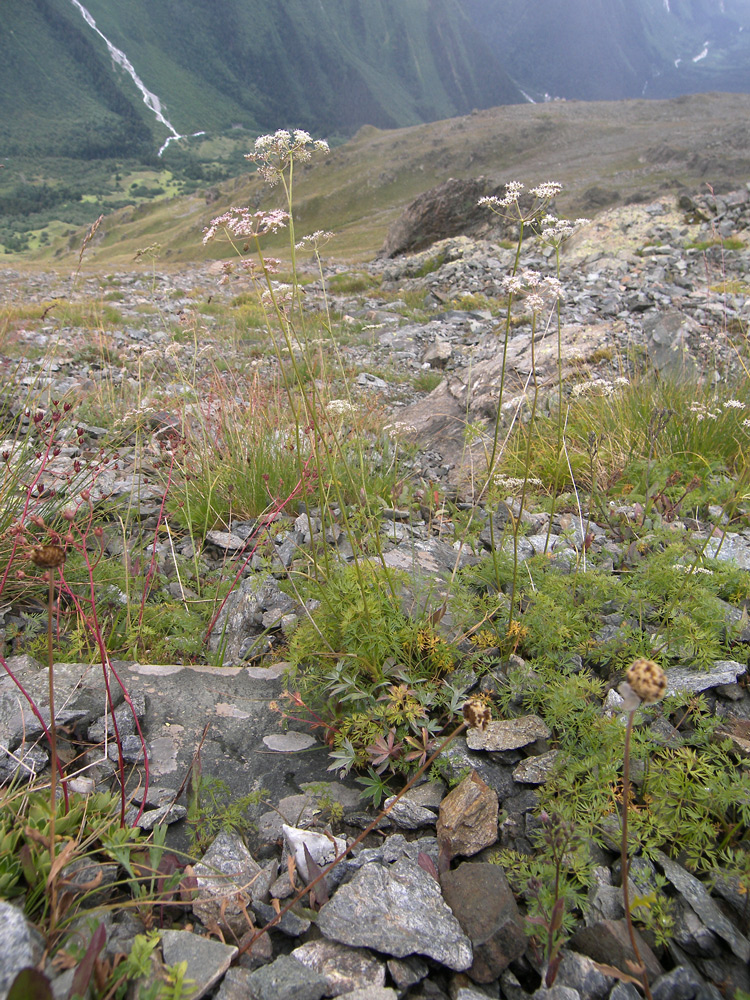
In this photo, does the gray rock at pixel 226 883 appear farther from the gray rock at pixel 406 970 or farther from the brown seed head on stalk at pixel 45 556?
the brown seed head on stalk at pixel 45 556

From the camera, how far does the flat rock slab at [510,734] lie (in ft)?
7.12

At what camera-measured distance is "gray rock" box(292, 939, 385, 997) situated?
4.87ft

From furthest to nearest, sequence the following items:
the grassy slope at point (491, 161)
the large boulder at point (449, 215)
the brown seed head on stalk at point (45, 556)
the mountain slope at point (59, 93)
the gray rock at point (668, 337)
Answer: the mountain slope at point (59, 93), the grassy slope at point (491, 161), the large boulder at point (449, 215), the gray rock at point (668, 337), the brown seed head on stalk at point (45, 556)

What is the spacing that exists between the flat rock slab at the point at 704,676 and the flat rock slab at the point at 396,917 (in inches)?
48.5

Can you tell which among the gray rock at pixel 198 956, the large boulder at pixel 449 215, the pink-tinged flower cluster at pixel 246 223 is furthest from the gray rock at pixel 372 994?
the large boulder at pixel 449 215

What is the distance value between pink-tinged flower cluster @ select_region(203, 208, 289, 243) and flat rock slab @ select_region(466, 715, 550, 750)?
7.25ft

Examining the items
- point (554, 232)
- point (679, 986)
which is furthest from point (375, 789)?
point (554, 232)

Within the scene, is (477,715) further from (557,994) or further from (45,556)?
(45,556)

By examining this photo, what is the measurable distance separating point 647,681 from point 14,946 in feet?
5.54

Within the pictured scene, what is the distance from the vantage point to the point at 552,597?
259cm

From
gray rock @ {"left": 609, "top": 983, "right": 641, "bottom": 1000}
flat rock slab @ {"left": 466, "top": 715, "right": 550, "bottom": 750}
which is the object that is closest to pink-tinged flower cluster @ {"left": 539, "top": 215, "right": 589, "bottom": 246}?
flat rock slab @ {"left": 466, "top": 715, "right": 550, "bottom": 750}

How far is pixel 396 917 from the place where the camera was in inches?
64.1

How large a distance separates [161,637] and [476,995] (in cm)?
221

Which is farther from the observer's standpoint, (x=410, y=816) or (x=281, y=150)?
(x=281, y=150)
